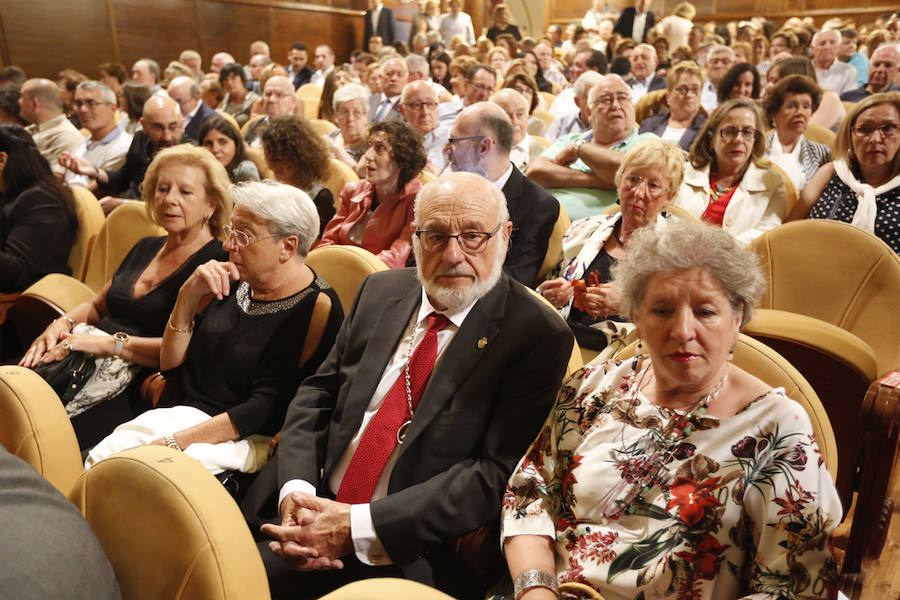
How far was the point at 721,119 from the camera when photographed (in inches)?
120

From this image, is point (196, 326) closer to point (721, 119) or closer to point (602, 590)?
point (602, 590)

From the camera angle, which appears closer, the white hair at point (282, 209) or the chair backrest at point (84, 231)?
the white hair at point (282, 209)

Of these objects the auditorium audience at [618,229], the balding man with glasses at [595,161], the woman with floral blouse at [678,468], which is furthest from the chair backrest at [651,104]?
the woman with floral blouse at [678,468]

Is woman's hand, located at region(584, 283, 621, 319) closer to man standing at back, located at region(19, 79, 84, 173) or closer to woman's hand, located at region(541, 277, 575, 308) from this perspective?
woman's hand, located at region(541, 277, 575, 308)

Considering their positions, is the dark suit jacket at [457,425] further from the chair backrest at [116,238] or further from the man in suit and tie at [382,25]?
the man in suit and tie at [382,25]

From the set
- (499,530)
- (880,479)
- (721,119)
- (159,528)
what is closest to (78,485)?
(159,528)

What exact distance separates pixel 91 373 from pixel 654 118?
3801mm

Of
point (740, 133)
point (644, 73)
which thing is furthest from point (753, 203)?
point (644, 73)

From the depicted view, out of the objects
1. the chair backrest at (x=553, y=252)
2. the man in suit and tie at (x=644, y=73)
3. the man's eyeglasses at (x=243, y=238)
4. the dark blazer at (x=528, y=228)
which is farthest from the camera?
the man in suit and tie at (x=644, y=73)

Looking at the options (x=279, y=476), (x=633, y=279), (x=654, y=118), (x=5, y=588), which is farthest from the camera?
(x=654, y=118)

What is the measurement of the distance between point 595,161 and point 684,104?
149 centimetres

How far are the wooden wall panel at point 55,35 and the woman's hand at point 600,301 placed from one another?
9.08 m

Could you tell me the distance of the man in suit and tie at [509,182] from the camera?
2.62 m

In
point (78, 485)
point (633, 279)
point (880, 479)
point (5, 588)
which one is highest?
point (633, 279)
